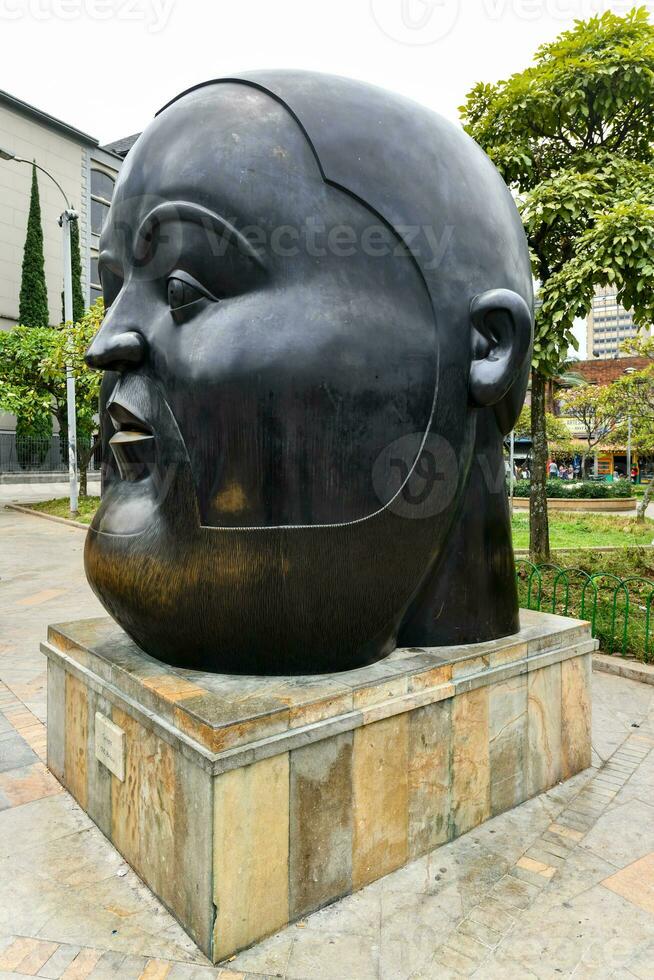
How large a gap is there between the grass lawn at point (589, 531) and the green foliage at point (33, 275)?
27.0m

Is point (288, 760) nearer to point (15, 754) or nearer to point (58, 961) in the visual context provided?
point (58, 961)

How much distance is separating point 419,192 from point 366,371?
2.73 feet

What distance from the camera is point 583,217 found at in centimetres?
786

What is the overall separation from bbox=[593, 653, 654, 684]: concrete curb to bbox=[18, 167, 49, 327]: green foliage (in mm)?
34345

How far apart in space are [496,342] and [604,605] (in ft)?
16.5

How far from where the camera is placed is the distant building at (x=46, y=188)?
115 ft

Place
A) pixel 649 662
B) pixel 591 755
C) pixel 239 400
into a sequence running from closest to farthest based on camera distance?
pixel 239 400, pixel 591 755, pixel 649 662

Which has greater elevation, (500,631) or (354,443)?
(354,443)

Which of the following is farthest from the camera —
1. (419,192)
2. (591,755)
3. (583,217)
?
(583,217)

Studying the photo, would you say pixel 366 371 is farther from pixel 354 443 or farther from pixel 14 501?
pixel 14 501

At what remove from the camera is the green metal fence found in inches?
235

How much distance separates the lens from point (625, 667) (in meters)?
5.79

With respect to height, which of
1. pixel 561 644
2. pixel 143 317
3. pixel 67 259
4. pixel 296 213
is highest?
pixel 67 259

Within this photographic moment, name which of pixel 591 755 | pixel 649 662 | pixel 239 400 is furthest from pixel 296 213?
pixel 649 662
